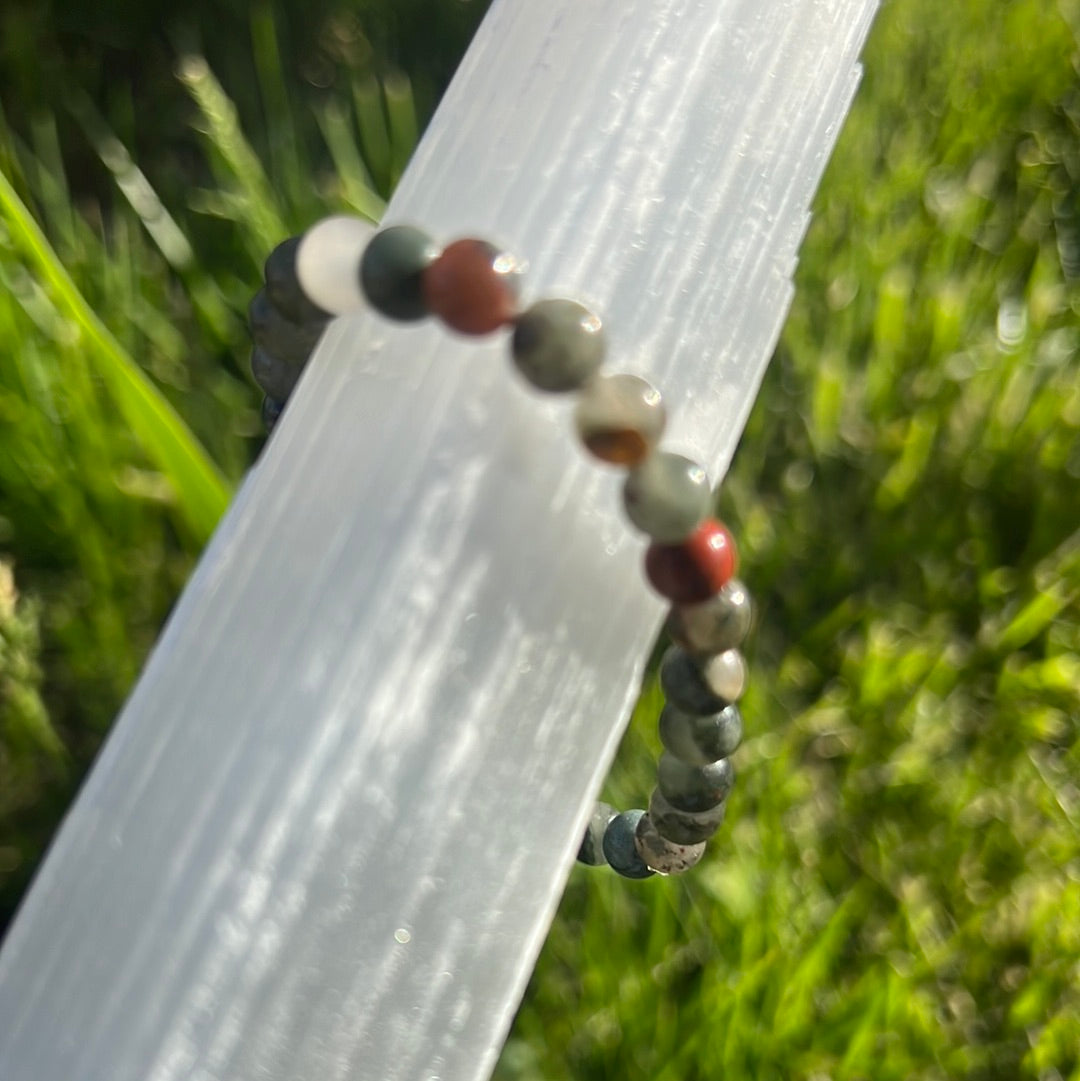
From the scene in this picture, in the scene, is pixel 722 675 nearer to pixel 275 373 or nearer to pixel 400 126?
pixel 275 373

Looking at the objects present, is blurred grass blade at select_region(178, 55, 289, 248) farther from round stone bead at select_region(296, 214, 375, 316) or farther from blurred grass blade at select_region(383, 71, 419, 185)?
round stone bead at select_region(296, 214, 375, 316)

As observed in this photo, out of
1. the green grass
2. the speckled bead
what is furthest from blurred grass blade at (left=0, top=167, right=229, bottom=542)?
the speckled bead

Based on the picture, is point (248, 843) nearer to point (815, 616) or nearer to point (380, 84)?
point (815, 616)

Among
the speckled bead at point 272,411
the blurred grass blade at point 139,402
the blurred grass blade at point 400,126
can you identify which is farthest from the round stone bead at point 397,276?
the blurred grass blade at point 400,126

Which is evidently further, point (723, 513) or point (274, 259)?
point (723, 513)

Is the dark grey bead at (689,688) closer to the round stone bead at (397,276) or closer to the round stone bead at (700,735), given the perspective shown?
the round stone bead at (700,735)

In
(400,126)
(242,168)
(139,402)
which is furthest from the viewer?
(400,126)

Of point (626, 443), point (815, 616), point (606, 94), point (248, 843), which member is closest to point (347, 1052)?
point (248, 843)

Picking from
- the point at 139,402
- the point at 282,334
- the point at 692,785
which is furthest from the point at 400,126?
the point at 692,785
